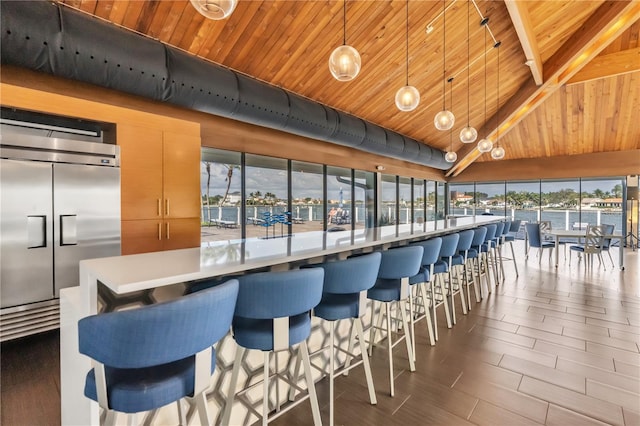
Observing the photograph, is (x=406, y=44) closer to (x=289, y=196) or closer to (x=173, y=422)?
(x=289, y=196)

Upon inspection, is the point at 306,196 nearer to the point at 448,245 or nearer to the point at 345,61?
the point at 448,245

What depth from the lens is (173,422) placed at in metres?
1.65

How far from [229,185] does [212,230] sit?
0.80 metres

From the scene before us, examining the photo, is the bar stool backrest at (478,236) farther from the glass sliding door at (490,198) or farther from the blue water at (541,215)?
the glass sliding door at (490,198)

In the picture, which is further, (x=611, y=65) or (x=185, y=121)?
(x=611, y=65)

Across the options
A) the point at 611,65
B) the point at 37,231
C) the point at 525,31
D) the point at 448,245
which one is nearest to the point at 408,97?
the point at 448,245

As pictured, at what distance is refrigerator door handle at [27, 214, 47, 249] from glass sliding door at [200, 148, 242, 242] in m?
2.30

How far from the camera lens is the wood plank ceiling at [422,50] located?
3.37m

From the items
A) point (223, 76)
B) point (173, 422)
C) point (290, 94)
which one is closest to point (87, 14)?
point (223, 76)

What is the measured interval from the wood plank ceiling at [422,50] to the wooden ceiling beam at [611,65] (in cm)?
2

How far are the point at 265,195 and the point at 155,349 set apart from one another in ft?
15.6

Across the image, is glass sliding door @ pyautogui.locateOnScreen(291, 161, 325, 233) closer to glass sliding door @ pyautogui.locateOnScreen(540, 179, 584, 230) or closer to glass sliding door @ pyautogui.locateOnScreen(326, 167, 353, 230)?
glass sliding door @ pyautogui.locateOnScreen(326, 167, 353, 230)

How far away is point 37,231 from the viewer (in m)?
2.59

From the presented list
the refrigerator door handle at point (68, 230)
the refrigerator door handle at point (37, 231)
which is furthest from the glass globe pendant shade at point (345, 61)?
the refrigerator door handle at point (37, 231)
